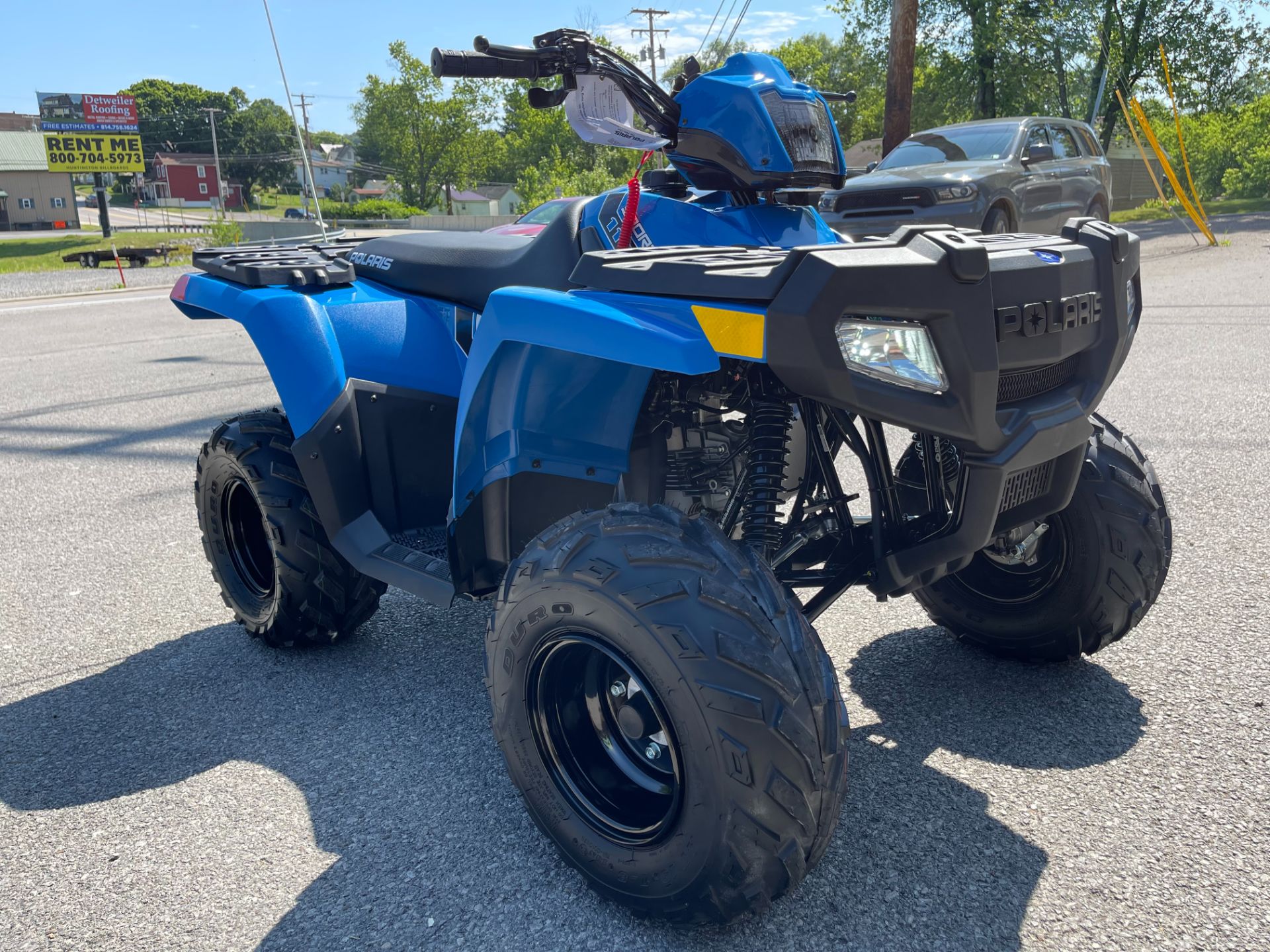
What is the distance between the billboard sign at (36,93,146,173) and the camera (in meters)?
41.2

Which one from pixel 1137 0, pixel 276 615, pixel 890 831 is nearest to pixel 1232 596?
pixel 890 831

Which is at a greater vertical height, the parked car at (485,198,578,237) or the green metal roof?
the green metal roof

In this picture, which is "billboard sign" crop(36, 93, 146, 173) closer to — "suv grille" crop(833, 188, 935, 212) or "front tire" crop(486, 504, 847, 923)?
"suv grille" crop(833, 188, 935, 212)

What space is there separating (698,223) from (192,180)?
384ft

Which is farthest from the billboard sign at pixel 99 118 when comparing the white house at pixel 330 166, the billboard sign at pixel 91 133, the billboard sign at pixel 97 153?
the white house at pixel 330 166

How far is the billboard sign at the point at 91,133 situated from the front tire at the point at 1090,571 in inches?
1751

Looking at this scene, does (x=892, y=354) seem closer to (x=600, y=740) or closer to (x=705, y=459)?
(x=705, y=459)

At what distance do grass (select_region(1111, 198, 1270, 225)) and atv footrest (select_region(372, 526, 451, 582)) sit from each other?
2828 cm

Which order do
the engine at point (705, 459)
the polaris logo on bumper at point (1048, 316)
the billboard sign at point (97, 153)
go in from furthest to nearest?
the billboard sign at point (97, 153) → the engine at point (705, 459) → the polaris logo on bumper at point (1048, 316)

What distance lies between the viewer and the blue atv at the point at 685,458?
184 cm

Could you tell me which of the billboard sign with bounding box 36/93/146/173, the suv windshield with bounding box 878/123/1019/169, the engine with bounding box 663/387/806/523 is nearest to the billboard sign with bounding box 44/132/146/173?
the billboard sign with bounding box 36/93/146/173

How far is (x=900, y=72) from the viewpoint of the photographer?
1897 cm

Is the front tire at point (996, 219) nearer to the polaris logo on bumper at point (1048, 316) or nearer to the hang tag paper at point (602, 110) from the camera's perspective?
the hang tag paper at point (602, 110)

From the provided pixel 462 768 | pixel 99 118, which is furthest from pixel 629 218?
pixel 99 118
